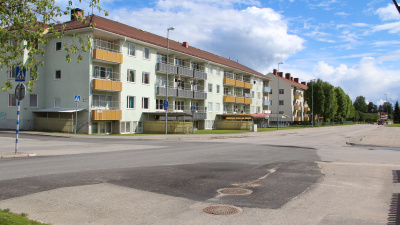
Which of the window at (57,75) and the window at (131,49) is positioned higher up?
the window at (131,49)

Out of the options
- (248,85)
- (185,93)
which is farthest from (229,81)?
(185,93)

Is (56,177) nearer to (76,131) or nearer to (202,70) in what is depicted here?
(76,131)

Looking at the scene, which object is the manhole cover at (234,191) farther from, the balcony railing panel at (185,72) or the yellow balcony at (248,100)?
the yellow balcony at (248,100)

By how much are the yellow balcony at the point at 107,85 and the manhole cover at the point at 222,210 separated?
100ft

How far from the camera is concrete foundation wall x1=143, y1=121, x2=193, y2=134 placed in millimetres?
38438

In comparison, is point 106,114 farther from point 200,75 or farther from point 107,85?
point 200,75

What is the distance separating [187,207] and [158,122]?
3346 centimetres

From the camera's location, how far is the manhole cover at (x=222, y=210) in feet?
19.3

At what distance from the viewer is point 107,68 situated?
37.4 meters

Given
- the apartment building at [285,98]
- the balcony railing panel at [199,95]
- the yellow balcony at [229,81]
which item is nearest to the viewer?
the balcony railing panel at [199,95]

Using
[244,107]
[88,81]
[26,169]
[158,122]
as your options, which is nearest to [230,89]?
[244,107]

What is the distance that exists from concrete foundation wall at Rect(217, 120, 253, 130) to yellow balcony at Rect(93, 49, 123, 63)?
2553 cm

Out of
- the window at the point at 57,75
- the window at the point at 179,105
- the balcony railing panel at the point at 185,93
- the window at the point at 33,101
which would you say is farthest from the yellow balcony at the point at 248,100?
the window at the point at 33,101

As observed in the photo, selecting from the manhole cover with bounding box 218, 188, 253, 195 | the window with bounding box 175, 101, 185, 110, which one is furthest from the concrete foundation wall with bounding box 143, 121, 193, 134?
the manhole cover with bounding box 218, 188, 253, 195
